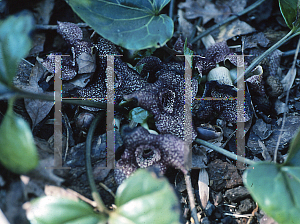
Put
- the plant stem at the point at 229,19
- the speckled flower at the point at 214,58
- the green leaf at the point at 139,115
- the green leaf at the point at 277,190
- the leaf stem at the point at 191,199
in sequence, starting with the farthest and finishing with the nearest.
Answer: the plant stem at the point at 229,19
the speckled flower at the point at 214,58
the green leaf at the point at 139,115
the leaf stem at the point at 191,199
the green leaf at the point at 277,190

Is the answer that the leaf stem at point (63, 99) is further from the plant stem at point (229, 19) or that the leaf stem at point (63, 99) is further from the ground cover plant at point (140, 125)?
the plant stem at point (229, 19)

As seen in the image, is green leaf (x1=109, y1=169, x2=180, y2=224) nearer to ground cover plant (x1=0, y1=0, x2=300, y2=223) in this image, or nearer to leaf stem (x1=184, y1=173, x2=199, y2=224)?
ground cover plant (x1=0, y1=0, x2=300, y2=223)

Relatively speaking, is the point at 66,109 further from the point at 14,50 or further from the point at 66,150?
the point at 14,50

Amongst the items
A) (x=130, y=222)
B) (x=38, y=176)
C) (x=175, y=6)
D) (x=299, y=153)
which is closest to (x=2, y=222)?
(x=38, y=176)

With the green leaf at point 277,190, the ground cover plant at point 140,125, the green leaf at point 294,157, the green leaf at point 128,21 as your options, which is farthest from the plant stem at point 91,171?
the green leaf at point 294,157

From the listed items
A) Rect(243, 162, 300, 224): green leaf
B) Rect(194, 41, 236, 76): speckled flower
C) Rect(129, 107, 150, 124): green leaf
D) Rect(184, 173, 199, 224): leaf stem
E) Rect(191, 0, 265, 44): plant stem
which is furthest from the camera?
Rect(191, 0, 265, 44): plant stem

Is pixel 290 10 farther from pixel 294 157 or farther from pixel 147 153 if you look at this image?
pixel 147 153

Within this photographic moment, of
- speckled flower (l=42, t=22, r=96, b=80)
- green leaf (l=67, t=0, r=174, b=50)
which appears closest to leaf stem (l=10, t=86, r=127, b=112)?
speckled flower (l=42, t=22, r=96, b=80)
